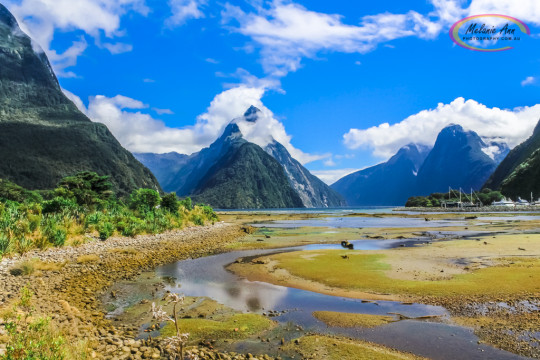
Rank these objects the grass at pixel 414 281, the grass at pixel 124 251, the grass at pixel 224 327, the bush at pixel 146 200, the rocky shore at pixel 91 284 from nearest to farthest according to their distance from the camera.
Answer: the rocky shore at pixel 91 284 < the grass at pixel 224 327 < the grass at pixel 414 281 < the grass at pixel 124 251 < the bush at pixel 146 200

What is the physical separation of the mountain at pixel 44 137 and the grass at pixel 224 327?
128m

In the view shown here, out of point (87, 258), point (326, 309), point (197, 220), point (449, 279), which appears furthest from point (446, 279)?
point (197, 220)

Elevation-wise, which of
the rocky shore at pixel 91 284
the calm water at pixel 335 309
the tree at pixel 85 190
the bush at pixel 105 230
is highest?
the tree at pixel 85 190

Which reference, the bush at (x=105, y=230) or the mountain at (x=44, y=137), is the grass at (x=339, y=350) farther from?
the mountain at (x=44, y=137)

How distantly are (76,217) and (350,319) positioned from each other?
31.1 m

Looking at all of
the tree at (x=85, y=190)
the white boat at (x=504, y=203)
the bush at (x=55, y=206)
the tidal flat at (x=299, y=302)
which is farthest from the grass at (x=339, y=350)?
the white boat at (x=504, y=203)

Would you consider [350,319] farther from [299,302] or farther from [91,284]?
[91,284]

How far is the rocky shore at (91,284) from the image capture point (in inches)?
368

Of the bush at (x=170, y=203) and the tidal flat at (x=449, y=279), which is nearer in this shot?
the tidal flat at (x=449, y=279)

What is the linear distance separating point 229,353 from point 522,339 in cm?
902

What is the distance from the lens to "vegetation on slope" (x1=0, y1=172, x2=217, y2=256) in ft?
72.7

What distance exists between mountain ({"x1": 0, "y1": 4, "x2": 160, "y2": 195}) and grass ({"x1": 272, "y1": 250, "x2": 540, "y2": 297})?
124 metres

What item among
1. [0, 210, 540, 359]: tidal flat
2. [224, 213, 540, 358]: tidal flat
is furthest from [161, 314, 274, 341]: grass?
[224, 213, 540, 358]: tidal flat

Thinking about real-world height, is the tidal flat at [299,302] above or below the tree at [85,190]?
below
